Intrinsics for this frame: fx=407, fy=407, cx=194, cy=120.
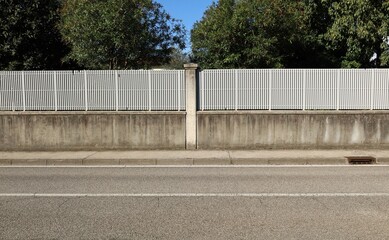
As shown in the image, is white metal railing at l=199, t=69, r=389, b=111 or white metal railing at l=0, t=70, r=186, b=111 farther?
white metal railing at l=0, t=70, r=186, b=111

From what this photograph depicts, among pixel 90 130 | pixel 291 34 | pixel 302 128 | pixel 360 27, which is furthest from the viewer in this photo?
pixel 291 34

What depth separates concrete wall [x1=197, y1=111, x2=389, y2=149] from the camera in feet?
41.8

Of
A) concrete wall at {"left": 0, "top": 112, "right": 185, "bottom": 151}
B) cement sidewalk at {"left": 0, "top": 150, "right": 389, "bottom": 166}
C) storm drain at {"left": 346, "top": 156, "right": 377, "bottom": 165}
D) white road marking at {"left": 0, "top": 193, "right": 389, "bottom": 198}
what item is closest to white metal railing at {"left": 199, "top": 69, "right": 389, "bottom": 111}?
concrete wall at {"left": 0, "top": 112, "right": 185, "bottom": 151}

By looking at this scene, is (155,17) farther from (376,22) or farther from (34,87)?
(376,22)

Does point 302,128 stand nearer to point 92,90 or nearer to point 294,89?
point 294,89

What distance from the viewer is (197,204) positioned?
6.62m

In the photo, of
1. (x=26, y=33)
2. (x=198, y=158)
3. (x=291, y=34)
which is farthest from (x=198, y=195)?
(x=26, y=33)

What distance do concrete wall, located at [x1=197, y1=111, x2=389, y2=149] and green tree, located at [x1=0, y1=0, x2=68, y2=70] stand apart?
26.7 feet

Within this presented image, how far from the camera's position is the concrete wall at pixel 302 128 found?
41.8 ft

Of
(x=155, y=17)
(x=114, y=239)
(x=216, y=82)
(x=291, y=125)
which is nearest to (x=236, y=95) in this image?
(x=216, y=82)

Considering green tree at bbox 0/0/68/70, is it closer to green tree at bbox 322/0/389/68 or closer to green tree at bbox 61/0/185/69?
green tree at bbox 61/0/185/69

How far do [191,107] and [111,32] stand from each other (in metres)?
4.98

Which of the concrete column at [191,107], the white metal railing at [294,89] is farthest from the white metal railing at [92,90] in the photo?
the white metal railing at [294,89]

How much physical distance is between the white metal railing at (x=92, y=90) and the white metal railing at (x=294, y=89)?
108cm
